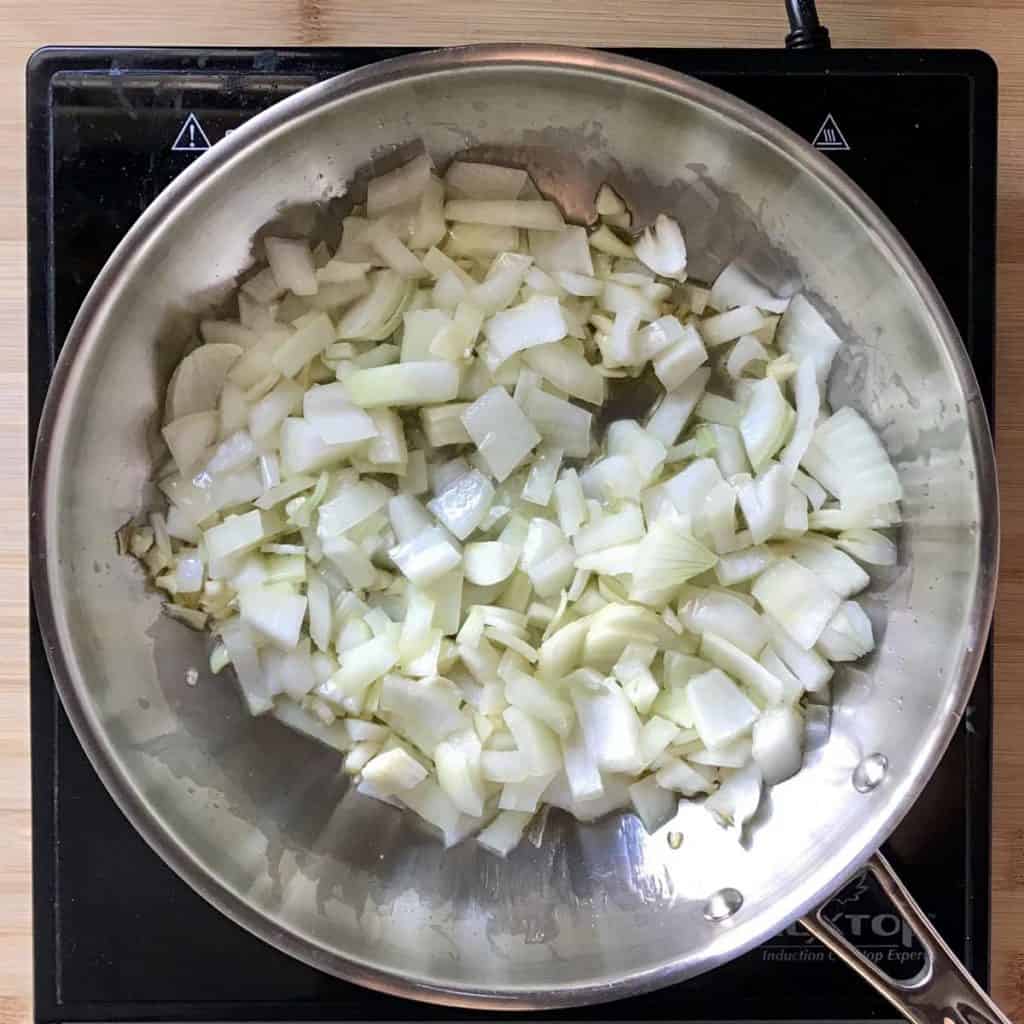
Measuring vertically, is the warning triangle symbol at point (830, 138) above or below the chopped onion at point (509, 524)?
above

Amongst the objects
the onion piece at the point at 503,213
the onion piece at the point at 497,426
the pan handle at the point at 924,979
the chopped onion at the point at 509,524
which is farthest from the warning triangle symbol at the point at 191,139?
the pan handle at the point at 924,979

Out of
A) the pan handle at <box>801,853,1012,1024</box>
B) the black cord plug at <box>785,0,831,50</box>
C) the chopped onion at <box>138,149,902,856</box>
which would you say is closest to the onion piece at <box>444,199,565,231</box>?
the chopped onion at <box>138,149,902,856</box>

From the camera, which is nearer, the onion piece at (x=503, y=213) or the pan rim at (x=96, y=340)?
the pan rim at (x=96, y=340)

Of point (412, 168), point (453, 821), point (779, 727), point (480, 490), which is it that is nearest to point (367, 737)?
point (453, 821)

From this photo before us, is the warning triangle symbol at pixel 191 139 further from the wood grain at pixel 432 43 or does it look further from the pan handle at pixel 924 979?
the pan handle at pixel 924 979

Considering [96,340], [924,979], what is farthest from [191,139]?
[924,979]

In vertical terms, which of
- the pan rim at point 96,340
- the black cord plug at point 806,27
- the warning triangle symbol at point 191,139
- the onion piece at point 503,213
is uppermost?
the black cord plug at point 806,27

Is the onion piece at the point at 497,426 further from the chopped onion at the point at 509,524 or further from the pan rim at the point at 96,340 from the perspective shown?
the pan rim at the point at 96,340
